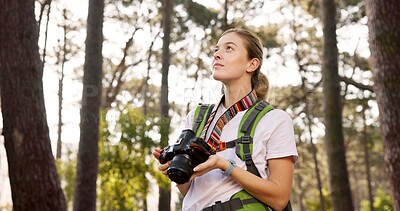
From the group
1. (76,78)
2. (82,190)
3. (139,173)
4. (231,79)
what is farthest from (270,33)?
(231,79)

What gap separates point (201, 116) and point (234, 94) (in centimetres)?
18

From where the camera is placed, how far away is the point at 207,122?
245 centimetres

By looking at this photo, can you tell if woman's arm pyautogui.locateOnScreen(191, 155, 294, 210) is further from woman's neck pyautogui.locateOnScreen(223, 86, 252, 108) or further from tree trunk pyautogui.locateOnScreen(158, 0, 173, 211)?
tree trunk pyautogui.locateOnScreen(158, 0, 173, 211)

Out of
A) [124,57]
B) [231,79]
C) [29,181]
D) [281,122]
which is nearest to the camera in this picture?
[281,122]

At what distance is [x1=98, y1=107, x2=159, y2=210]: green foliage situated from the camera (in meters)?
17.3

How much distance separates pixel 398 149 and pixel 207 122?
2735mm

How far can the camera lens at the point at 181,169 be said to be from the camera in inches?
81.7

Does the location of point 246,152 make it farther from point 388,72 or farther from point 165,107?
point 165,107

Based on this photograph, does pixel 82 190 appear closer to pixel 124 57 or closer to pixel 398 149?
pixel 398 149

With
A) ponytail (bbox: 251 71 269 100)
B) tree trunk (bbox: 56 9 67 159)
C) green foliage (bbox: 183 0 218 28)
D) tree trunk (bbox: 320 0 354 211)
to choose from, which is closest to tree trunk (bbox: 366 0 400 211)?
ponytail (bbox: 251 71 269 100)

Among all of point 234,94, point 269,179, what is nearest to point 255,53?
point 234,94

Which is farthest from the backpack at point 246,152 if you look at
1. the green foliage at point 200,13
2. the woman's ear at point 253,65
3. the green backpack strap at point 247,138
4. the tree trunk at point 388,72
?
the green foliage at point 200,13

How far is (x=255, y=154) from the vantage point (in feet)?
7.34

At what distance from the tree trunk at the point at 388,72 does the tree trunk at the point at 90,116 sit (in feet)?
25.0
